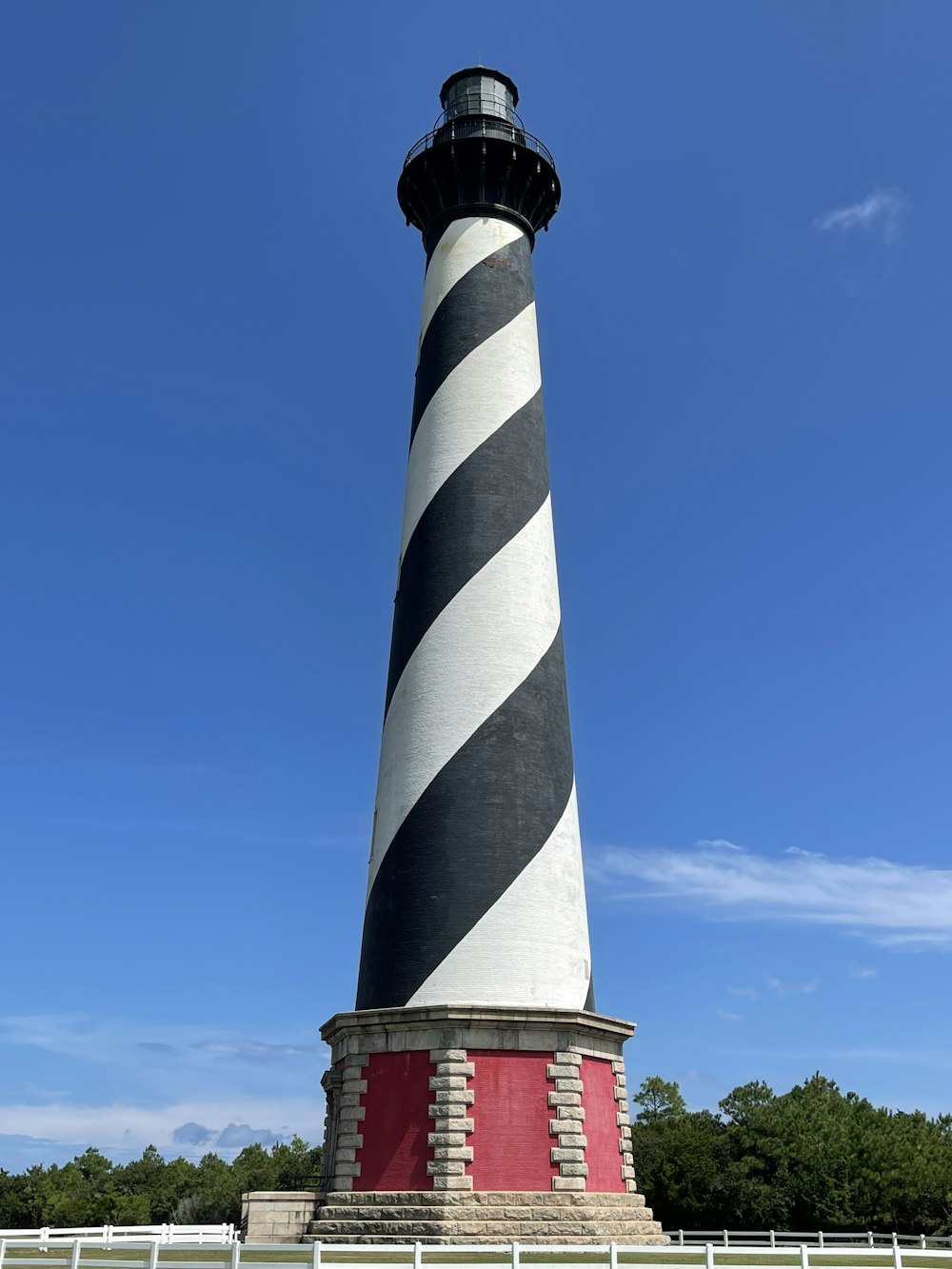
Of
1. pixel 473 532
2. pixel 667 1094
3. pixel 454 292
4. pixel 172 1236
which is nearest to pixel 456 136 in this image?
pixel 454 292

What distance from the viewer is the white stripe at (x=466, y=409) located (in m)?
20.8

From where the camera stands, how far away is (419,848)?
1798 centimetres

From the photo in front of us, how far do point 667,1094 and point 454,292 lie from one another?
5476 centimetres

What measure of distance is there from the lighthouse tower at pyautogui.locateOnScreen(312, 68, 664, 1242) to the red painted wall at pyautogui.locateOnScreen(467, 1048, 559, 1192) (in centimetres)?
3

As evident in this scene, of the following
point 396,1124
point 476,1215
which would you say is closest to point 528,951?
point 396,1124

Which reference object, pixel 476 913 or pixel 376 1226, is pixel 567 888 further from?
→ pixel 376 1226

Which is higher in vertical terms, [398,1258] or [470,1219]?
[470,1219]

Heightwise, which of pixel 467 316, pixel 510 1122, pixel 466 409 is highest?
pixel 467 316

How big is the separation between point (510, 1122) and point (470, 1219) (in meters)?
1.35

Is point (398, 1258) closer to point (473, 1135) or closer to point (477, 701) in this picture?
point (473, 1135)

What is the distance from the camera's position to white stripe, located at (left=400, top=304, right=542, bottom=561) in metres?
20.8

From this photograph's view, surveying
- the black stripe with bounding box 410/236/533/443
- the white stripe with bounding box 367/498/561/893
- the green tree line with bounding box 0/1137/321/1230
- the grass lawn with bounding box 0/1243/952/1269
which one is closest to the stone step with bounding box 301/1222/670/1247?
the grass lawn with bounding box 0/1243/952/1269

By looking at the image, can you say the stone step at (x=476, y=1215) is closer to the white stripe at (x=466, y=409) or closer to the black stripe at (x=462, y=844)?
the black stripe at (x=462, y=844)

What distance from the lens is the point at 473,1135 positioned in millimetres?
16000
